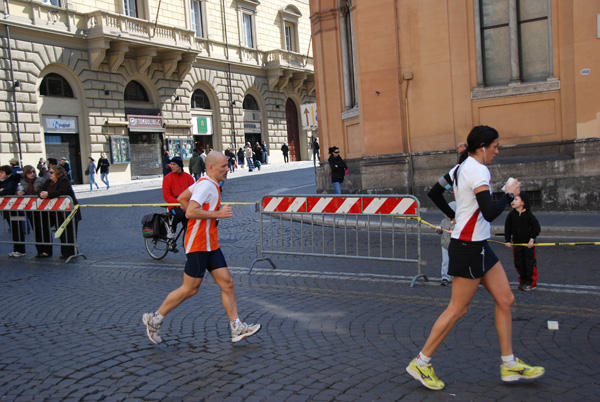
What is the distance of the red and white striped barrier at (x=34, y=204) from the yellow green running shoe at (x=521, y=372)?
8.59m

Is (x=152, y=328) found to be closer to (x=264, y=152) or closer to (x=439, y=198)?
(x=439, y=198)

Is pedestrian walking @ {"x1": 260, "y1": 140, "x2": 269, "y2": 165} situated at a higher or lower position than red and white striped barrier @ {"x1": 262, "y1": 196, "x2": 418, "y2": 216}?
higher

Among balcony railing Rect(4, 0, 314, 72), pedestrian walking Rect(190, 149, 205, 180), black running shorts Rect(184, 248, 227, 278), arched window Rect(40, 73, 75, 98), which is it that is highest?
balcony railing Rect(4, 0, 314, 72)

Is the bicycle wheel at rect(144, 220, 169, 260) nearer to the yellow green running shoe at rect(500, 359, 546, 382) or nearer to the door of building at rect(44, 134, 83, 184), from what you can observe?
the yellow green running shoe at rect(500, 359, 546, 382)

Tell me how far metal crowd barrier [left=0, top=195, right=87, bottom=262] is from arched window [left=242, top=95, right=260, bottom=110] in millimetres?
29303

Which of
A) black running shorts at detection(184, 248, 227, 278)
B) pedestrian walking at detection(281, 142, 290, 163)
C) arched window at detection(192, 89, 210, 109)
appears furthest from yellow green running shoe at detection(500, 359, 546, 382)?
pedestrian walking at detection(281, 142, 290, 163)

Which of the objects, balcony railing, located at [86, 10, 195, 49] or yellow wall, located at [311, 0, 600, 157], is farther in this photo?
balcony railing, located at [86, 10, 195, 49]

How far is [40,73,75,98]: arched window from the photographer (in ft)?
88.0

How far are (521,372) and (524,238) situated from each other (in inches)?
126

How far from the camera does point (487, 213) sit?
3842 mm

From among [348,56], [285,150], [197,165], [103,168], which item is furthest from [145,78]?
[348,56]

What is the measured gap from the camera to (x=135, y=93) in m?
32.0

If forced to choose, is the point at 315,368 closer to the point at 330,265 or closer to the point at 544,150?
the point at 330,265

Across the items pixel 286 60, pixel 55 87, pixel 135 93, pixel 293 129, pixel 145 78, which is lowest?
pixel 293 129
